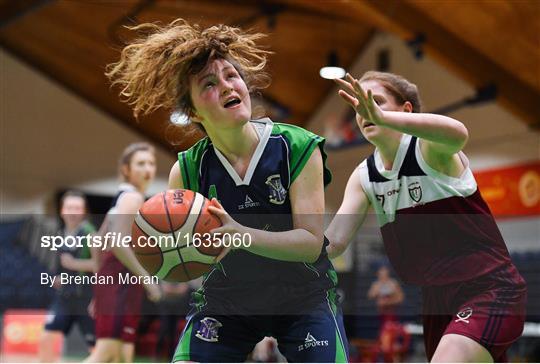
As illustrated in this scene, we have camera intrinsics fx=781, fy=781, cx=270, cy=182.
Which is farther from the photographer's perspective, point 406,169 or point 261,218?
point 406,169

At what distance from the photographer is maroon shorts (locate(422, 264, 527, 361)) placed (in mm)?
2582

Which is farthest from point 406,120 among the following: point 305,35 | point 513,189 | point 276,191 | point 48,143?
point 48,143

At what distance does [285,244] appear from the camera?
2.33m

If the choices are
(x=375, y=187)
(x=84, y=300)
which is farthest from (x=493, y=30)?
(x=375, y=187)

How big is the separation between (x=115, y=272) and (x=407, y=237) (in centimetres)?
197

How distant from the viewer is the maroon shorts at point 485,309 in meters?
2.58

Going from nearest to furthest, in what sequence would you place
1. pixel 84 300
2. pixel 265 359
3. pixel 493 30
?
pixel 84 300 < pixel 265 359 < pixel 493 30

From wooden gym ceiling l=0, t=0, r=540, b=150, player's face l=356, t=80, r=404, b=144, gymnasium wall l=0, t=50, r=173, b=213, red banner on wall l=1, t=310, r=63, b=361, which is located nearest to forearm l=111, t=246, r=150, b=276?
player's face l=356, t=80, r=404, b=144

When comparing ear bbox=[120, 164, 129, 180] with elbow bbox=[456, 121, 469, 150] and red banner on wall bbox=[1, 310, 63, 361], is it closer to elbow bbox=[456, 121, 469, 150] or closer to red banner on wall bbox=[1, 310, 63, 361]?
elbow bbox=[456, 121, 469, 150]

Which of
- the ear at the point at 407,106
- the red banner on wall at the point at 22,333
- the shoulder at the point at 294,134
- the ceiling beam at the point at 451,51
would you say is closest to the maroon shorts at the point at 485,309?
the ear at the point at 407,106

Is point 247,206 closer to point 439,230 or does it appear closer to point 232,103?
point 232,103

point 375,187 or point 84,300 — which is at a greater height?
point 375,187

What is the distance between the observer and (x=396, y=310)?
848cm

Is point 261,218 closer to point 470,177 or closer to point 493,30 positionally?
point 470,177
